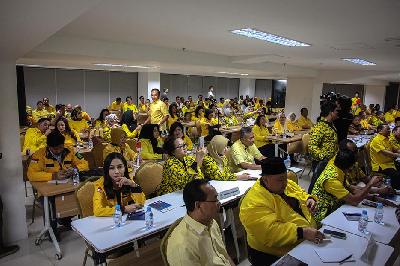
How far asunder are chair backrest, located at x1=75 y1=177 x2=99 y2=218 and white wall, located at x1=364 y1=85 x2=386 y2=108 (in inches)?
781

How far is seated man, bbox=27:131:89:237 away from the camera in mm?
3881

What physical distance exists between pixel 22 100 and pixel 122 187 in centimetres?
869

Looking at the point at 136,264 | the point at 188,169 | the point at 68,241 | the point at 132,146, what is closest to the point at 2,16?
the point at 136,264

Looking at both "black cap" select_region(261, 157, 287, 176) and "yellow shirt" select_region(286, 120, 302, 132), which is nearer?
"black cap" select_region(261, 157, 287, 176)

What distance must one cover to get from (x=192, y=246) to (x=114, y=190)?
1396 mm

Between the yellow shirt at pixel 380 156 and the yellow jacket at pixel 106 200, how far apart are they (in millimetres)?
4718

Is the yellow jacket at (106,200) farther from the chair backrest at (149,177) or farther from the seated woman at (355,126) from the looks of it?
the seated woman at (355,126)

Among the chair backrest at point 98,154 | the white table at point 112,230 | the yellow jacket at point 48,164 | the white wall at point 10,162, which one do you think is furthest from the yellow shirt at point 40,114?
the white table at point 112,230

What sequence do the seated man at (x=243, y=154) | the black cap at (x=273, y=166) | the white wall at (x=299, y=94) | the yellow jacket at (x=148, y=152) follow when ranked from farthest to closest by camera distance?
1. the white wall at (x=299, y=94)
2. the yellow jacket at (x=148, y=152)
3. the seated man at (x=243, y=154)
4. the black cap at (x=273, y=166)

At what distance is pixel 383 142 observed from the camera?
5816mm

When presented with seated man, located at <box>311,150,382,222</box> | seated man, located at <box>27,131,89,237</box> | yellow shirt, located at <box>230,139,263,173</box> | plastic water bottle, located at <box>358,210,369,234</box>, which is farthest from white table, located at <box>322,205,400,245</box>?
seated man, located at <box>27,131,89,237</box>

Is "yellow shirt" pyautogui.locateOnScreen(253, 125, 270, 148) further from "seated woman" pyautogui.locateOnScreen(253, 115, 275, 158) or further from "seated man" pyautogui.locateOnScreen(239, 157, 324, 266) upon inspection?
"seated man" pyautogui.locateOnScreen(239, 157, 324, 266)

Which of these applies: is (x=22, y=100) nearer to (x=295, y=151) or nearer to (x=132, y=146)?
(x=132, y=146)

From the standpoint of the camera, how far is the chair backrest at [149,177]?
3854 mm
